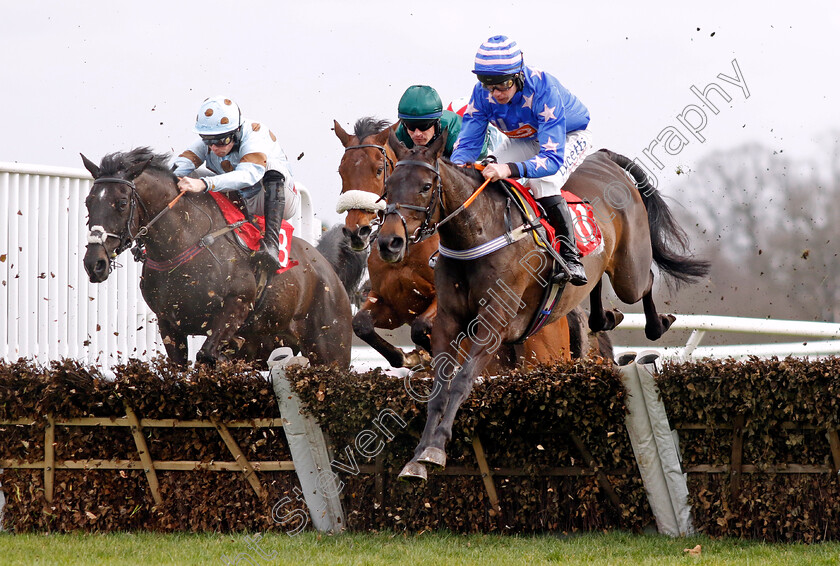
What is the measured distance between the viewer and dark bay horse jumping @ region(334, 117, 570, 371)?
17.5 ft

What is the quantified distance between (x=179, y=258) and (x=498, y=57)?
2.70 m

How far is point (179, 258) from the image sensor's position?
6121mm

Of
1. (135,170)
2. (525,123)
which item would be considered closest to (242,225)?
(135,170)

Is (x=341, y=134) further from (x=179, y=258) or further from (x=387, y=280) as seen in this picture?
(x=179, y=258)

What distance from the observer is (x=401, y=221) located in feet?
12.2

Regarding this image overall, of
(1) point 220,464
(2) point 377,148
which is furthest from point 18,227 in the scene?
(1) point 220,464

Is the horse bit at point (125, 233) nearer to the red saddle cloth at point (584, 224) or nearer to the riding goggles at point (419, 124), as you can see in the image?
the riding goggles at point (419, 124)

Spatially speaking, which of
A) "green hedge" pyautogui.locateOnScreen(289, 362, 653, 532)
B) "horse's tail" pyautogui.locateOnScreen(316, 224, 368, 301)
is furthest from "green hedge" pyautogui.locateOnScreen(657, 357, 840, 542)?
"horse's tail" pyautogui.locateOnScreen(316, 224, 368, 301)

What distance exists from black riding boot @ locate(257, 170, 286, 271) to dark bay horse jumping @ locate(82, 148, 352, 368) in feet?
0.48

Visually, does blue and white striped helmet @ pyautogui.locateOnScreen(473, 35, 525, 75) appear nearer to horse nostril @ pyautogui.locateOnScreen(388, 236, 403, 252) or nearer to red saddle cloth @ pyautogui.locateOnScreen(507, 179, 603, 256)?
red saddle cloth @ pyautogui.locateOnScreen(507, 179, 603, 256)

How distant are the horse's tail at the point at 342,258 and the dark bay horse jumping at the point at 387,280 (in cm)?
238

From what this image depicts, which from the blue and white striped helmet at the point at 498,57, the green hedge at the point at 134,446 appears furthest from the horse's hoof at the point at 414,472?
the blue and white striped helmet at the point at 498,57

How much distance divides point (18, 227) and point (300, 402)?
4536 mm

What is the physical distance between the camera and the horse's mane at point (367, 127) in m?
5.90
